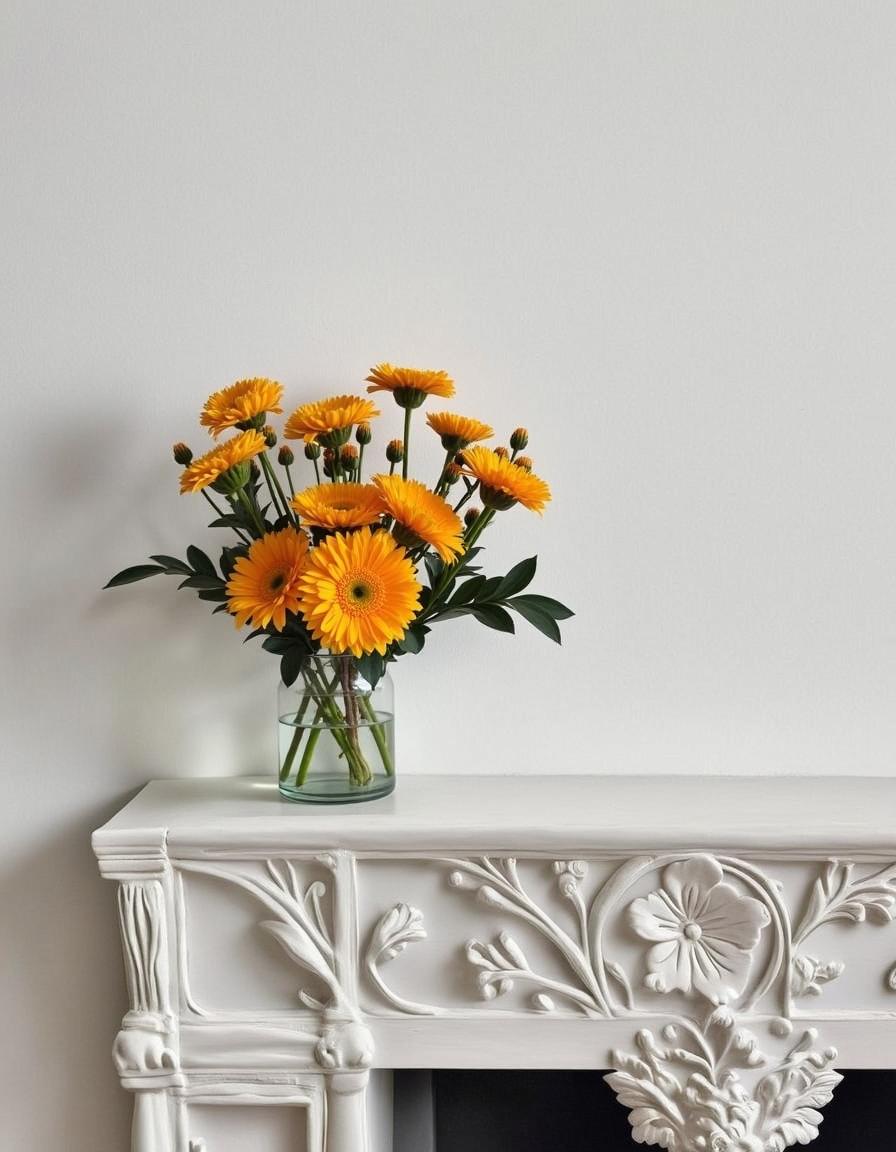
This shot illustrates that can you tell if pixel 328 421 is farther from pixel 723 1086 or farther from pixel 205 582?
pixel 723 1086

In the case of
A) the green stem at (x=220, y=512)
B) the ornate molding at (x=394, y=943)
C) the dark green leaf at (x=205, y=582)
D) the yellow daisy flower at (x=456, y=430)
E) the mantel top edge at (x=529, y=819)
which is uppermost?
the yellow daisy flower at (x=456, y=430)

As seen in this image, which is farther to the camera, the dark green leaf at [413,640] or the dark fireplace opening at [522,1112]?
the dark fireplace opening at [522,1112]

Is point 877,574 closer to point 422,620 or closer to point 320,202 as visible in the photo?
point 422,620

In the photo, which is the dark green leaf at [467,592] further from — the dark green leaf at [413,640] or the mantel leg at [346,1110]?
the mantel leg at [346,1110]

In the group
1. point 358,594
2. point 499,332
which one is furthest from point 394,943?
point 499,332

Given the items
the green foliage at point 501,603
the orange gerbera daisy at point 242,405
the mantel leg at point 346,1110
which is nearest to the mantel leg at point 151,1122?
the mantel leg at point 346,1110

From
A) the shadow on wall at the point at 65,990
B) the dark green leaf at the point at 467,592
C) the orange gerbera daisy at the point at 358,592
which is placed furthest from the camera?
the shadow on wall at the point at 65,990

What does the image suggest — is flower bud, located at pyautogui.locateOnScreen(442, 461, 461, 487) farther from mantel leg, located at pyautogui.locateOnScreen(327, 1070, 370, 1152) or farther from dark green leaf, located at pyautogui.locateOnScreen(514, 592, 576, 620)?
mantel leg, located at pyautogui.locateOnScreen(327, 1070, 370, 1152)

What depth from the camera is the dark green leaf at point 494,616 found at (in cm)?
100

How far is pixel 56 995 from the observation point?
114 cm

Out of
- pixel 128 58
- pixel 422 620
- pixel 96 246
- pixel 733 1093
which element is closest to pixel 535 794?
pixel 422 620

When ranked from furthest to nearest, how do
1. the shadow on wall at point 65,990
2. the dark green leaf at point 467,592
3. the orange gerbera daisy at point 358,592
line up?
the shadow on wall at point 65,990
the dark green leaf at point 467,592
the orange gerbera daisy at point 358,592

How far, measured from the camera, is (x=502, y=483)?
37.7 inches

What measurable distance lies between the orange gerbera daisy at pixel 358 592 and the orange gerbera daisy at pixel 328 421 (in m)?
0.10
